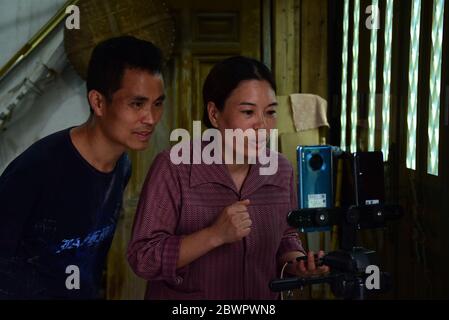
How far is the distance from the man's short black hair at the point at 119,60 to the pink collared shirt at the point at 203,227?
250 mm

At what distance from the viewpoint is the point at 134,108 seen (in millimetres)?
1255

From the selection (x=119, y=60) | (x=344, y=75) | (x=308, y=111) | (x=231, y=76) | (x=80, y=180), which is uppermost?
(x=344, y=75)

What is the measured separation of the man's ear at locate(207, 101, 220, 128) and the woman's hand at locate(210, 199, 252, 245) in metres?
0.22

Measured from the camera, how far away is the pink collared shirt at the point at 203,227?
103 cm

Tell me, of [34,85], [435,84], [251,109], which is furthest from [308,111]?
[251,109]

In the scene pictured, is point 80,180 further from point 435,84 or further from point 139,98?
point 435,84

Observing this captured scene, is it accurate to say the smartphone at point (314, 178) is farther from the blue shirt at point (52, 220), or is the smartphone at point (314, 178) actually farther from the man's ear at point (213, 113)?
the blue shirt at point (52, 220)

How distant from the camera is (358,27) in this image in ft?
7.22

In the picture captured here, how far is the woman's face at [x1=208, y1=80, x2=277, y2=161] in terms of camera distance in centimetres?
106

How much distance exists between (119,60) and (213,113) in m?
0.29

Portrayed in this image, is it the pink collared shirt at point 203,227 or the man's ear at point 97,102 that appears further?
the man's ear at point 97,102

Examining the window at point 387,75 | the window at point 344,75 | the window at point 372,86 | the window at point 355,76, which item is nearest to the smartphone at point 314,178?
the window at point 387,75

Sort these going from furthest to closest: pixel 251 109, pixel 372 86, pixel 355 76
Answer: pixel 355 76 < pixel 372 86 < pixel 251 109
